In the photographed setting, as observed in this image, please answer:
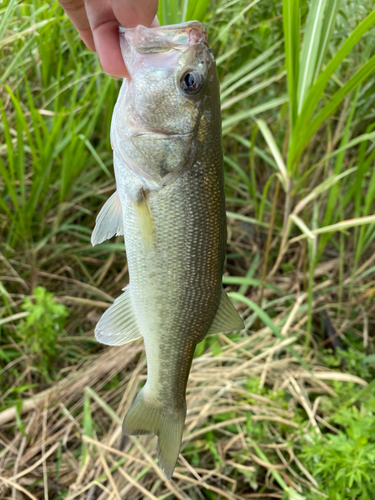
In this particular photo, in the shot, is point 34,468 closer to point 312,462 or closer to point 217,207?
point 312,462

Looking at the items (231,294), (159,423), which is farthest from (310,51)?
(159,423)

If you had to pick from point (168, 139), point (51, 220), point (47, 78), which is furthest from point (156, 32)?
point (51, 220)

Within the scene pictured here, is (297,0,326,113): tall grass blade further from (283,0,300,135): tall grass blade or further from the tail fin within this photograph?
the tail fin

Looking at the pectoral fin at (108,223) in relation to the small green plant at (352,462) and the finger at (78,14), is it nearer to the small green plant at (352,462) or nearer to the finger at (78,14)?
the finger at (78,14)

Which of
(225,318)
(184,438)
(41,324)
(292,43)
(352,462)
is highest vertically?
(292,43)

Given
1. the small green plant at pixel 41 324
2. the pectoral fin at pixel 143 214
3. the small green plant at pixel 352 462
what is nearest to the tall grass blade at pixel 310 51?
the pectoral fin at pixel 143 214

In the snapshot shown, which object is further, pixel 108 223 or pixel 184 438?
pixel 184 438

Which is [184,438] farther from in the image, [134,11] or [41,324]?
[134,11]
